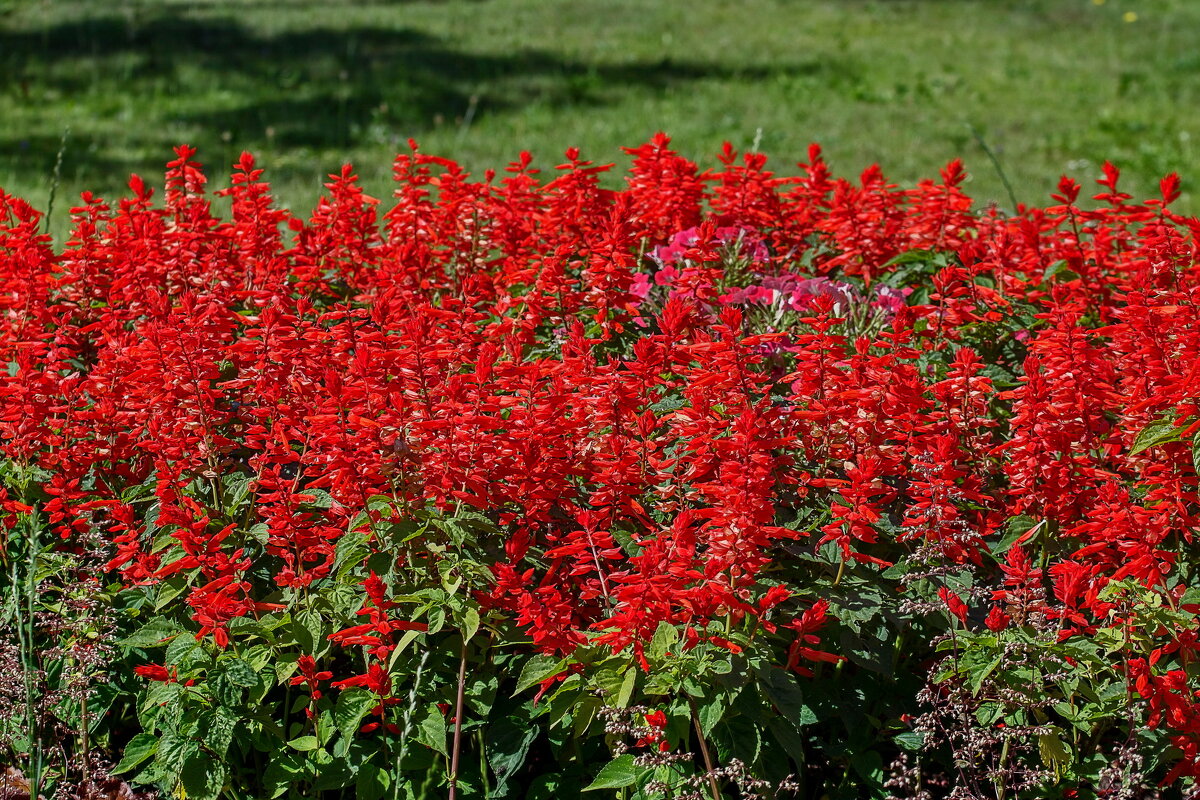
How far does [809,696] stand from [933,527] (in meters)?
0.44

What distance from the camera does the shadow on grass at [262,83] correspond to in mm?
9148

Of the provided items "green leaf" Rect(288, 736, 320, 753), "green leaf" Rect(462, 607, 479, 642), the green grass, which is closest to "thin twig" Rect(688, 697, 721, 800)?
"green leaf" Rect(462, 607, 479, 642)

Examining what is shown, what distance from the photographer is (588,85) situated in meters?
10.9

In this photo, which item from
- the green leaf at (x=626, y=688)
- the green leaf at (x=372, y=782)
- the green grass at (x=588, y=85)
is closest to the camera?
the green leaf at (x=626, y=688)

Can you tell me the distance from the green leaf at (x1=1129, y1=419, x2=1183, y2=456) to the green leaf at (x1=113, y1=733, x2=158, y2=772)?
6.80ft

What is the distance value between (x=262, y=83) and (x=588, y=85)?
2764mm

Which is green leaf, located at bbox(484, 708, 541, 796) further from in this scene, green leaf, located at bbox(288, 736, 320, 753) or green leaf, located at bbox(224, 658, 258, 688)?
green leaf, located at bbox(224, 658, 258, 688)

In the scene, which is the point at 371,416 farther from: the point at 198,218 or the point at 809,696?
the point at 198,218

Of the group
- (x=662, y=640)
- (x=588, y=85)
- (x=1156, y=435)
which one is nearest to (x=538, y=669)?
(x=662, y=640)

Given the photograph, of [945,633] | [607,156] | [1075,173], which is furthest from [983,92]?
[945,633]

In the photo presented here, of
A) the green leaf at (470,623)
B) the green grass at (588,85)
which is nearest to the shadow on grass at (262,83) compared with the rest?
the green grass at (588,85)

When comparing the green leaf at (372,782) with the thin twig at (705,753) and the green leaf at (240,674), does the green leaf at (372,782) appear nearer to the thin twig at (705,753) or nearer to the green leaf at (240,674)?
the green leaf at (240,674)

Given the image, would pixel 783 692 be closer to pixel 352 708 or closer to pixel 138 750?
pixel 352 708

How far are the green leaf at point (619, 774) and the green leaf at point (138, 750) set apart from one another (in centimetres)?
90
